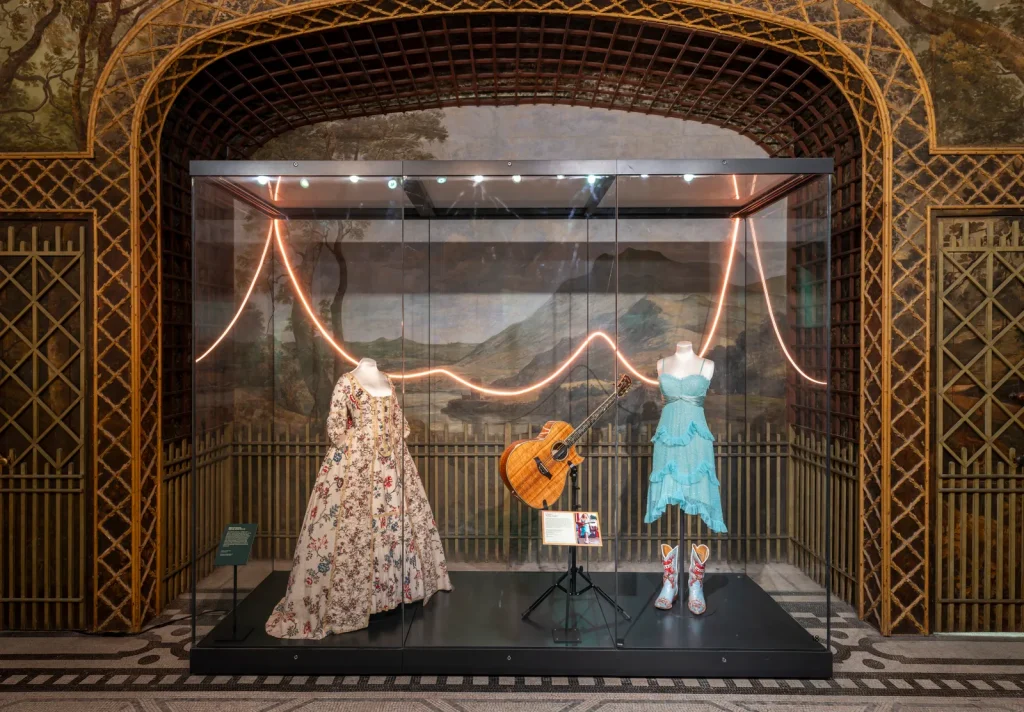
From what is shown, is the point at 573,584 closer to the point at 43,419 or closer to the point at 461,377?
the point at 461,377

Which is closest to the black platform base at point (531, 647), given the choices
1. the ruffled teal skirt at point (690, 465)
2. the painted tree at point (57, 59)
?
the ruffled teal skirt at point (690, 465)

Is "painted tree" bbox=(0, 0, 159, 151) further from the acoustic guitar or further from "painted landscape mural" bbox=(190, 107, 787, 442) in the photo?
the acoustic guitar

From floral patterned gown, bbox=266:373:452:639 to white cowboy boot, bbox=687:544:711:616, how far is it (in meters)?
1.52

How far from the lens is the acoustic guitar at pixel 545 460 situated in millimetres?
3342

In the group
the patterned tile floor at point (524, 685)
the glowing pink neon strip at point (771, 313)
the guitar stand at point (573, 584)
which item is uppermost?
the glowing pink neon strip at point (771, 313)

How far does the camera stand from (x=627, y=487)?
345 cm

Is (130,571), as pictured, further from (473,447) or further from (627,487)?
(627,487)

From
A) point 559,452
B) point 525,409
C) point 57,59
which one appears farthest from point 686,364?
point 57,59

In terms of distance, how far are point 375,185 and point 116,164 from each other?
5.44ft

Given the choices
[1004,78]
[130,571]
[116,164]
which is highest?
[1004,78]

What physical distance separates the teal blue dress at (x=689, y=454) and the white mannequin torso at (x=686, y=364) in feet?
0.06

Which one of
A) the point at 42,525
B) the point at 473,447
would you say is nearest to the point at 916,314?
the point at 473,447

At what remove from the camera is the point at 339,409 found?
10.4 ft

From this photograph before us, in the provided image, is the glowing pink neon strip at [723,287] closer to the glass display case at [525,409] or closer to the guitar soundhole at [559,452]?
the glass display case at [525,409]
